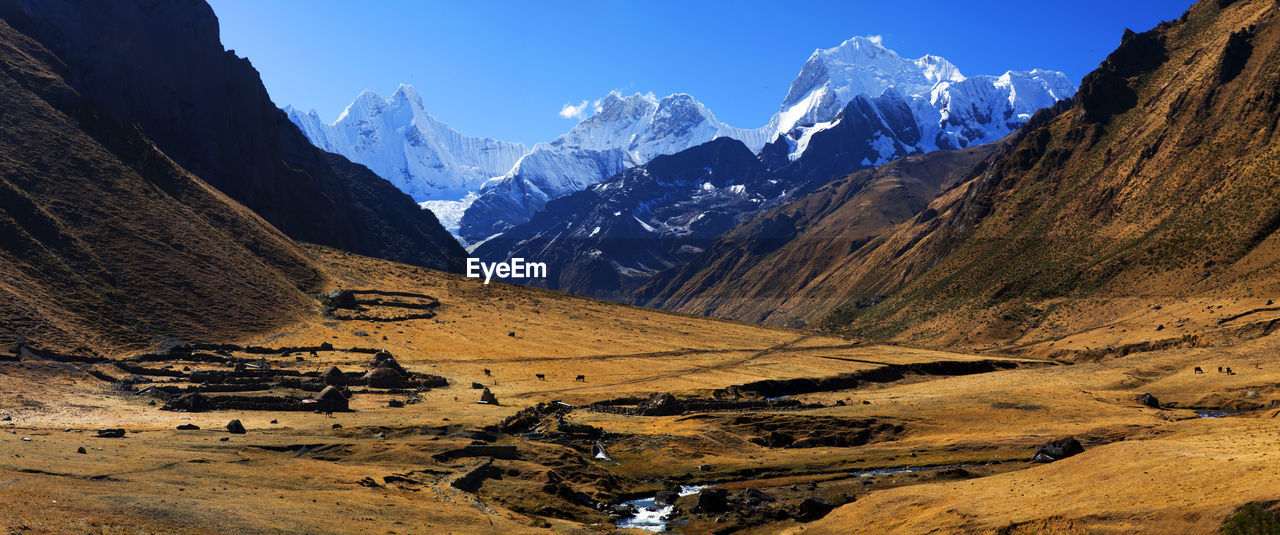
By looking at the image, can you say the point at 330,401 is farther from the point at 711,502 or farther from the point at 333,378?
the point at 711,502

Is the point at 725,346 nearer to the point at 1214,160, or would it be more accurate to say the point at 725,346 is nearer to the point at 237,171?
the point at 1214,160

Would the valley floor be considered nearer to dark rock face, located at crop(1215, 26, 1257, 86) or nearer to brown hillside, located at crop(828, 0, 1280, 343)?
brown hillside, located at crop(828, 0, 1280, 343)

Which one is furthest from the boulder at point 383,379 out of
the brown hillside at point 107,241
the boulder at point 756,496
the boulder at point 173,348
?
the boulder at point 756,496

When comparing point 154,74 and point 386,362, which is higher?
point 154,74

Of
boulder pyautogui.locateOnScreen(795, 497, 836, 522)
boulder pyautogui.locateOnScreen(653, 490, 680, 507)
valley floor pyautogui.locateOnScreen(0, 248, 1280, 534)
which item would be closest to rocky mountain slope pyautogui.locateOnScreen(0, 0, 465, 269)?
valley floor pyautogui.locateOnScreen(0, 248, 1280, 534)

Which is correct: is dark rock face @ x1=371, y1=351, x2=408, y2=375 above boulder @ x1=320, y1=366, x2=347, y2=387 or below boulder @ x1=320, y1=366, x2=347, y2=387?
above

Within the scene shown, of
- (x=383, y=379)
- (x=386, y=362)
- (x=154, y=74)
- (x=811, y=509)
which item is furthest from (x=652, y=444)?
(x=154, y=74)
